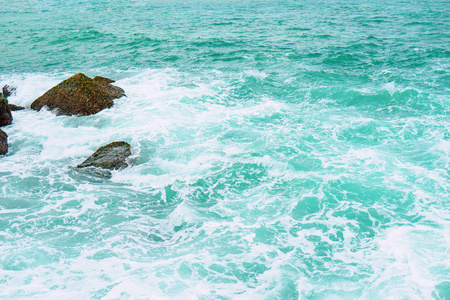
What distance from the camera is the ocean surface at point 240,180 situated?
6824 mm

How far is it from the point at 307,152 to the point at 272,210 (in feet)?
9.86

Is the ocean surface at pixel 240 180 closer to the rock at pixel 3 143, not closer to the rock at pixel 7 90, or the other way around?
the rock at pixel 3 143

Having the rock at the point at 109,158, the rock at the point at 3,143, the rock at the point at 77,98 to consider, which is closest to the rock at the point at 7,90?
the rock at the point at 77,98

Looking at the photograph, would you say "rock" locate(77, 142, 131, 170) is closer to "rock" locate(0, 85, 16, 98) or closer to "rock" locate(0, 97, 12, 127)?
"rock" locate(0, 97, 12, 127)

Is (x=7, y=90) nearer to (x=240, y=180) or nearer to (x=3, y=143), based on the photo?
(x=3, y=143)

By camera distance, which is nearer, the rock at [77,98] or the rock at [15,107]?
the rock at [77,98]

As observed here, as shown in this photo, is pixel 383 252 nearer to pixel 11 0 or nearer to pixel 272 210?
pixel 272 210

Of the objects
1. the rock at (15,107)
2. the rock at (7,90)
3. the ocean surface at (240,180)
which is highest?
the rock at (7,90)

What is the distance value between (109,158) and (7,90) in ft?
28.2

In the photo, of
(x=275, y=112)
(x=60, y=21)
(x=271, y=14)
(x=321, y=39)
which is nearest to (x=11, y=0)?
(x=60, y=21)

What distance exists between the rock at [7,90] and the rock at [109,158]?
7.89m

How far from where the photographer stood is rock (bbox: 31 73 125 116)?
1340 cm

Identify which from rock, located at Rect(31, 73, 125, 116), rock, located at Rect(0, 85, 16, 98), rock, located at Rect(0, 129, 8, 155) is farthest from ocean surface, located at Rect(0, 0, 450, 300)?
rock, located at Rect(0, 85, 16, 98)

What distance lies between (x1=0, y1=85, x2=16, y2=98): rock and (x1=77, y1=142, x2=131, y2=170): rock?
7.89m
